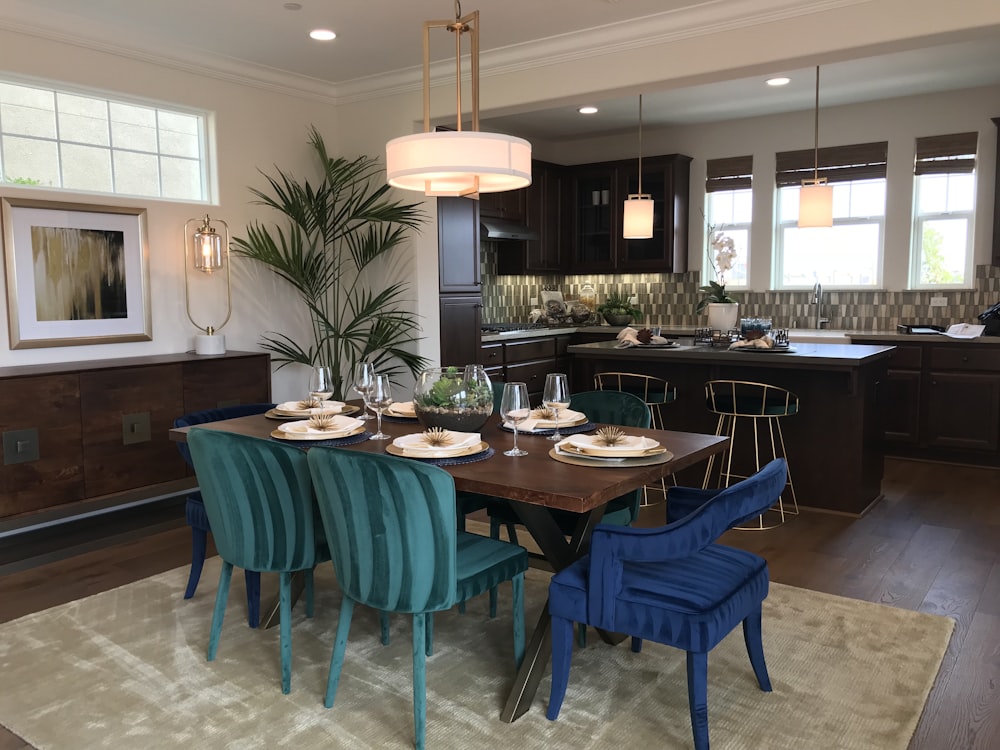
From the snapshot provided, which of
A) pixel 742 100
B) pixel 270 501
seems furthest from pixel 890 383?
pixel 270 501

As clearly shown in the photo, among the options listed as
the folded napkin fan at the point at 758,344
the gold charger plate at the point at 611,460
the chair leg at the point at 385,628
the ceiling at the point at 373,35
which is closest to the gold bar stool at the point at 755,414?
the folded napkin fan at the point at 758,344

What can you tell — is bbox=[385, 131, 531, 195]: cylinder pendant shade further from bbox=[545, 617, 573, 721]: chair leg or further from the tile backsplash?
the tile backsplash

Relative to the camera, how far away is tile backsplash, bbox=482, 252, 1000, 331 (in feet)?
20.3

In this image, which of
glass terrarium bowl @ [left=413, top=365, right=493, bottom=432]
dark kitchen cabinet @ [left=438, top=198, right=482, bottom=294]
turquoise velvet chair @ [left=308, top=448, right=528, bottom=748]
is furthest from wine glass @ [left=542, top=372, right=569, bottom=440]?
dark kitchen cabinet @ [left=438, top=198, right=482, bottom=294]

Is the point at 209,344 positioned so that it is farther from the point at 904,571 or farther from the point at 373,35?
the point at 904,571

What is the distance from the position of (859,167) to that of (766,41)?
2.96m

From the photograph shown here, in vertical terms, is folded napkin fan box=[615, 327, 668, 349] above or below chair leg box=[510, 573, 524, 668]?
above

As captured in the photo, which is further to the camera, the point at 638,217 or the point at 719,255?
the point at 719,255

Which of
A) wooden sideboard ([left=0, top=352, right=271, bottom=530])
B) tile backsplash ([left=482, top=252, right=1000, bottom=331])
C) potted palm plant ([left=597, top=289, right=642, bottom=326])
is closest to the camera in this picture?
wooden sideboard ([left=0, top=352, right=271, bottom=530])

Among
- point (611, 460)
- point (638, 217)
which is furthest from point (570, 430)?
point (638, 217)

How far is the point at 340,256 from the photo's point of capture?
5.74m

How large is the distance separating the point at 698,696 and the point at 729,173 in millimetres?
5791

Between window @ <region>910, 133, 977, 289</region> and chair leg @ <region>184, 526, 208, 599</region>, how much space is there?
558 centimetres

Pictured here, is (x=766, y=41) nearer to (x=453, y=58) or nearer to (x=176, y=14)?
(x=453, y=58)
